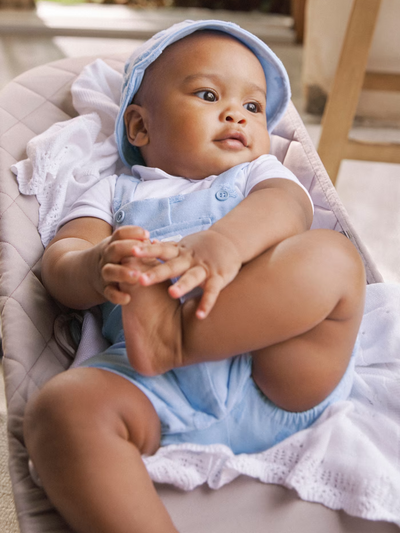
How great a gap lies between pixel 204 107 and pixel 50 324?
0.39 m

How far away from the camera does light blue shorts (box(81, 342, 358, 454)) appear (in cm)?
64

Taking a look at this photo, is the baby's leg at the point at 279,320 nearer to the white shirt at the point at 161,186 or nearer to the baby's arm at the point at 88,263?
the baby's arm at the point at 88,263

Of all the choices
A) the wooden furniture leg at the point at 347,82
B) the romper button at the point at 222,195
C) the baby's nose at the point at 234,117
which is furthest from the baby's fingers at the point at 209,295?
the wooden furniture leg at the point at 347,82

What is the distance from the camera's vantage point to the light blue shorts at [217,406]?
0.64 meters

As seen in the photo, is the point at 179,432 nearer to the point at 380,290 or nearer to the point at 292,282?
the point at 292,282

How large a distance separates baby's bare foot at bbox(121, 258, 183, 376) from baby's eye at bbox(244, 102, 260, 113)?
0.41 metres

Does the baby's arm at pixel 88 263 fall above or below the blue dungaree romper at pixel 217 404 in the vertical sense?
above

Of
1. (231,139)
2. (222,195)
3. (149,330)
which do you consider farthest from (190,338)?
(231,139)

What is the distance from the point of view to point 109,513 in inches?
20.8

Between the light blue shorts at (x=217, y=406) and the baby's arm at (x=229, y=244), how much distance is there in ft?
0.39

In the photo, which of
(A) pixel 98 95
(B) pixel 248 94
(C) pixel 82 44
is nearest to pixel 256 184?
(B) pixel 248 94

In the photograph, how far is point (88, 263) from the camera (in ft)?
2.20

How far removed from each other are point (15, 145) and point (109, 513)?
0.68 metres

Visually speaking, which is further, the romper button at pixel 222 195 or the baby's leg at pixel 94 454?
the romper button at pixel 222 195
